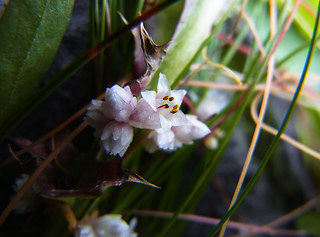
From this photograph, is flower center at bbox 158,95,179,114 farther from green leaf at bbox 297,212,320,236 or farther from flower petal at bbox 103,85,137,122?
green leaf at bbox 297,212,320,236

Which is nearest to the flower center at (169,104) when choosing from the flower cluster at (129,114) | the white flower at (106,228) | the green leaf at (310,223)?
the flower cluster at (129,114)

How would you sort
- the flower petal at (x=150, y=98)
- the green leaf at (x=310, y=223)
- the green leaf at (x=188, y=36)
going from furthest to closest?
the green leaf at (x=310, y=223) → the green leaf at (x=188, y=36) → the flower petal at (x=150, y=98)

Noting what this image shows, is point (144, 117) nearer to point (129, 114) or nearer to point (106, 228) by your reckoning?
point (129, 114)

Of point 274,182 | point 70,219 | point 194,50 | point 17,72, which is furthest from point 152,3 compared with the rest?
point 274,182

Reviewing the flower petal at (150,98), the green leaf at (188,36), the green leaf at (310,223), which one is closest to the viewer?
the flower petal at (150,98)

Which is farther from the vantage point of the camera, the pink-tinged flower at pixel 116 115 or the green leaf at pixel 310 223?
the green leaf at pixel 310 223

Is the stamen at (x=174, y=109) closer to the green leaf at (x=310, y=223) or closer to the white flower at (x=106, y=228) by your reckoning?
the white flower at (x=106, y=228)
